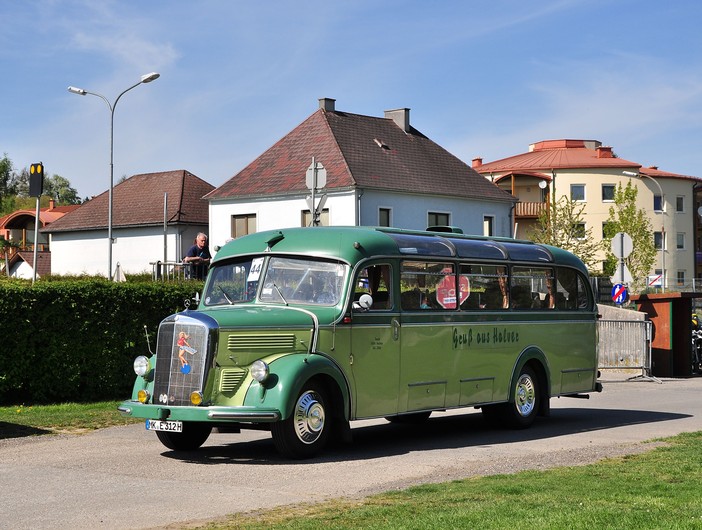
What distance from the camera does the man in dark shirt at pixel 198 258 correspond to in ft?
72.5

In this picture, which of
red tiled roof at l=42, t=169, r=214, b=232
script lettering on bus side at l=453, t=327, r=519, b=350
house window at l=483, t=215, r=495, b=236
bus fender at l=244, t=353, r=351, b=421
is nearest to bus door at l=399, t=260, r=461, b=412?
script lettering on bus side at l=453, t=327, r=519, b=350

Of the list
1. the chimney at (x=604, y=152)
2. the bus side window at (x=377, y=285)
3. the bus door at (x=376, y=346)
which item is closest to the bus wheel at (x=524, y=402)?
the bus door at (x=376, y=346)

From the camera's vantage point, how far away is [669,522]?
8062mm

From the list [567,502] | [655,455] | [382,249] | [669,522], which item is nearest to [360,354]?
[382,249]

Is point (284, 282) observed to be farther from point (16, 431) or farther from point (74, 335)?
point (74, 335)

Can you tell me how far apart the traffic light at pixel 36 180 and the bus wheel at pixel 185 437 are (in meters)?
8.90

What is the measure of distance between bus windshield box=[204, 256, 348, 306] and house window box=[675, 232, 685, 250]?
9110 cm

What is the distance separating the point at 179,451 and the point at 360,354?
2394 millimetres

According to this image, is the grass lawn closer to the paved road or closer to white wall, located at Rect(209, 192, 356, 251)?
the paved road

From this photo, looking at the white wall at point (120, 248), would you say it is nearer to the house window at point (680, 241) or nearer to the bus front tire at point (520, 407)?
the house window at point (680, 241)

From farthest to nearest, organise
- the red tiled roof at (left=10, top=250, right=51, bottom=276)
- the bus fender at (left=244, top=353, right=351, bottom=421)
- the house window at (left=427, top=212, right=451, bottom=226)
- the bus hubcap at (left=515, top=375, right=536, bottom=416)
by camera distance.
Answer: the red tiled roof at (left=10, top=250, right=51, bottom=276) < the house window at (left=427, top=212, right=451, bottom=226) < the bus hubcap at (left=515, top=375, right=536, bottom=416) < the bus fender at (left=244, top=353, right=351, bottom=421)

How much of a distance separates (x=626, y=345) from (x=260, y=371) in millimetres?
18190

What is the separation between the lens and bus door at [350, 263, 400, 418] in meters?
13.3

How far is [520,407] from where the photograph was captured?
16.3 m
